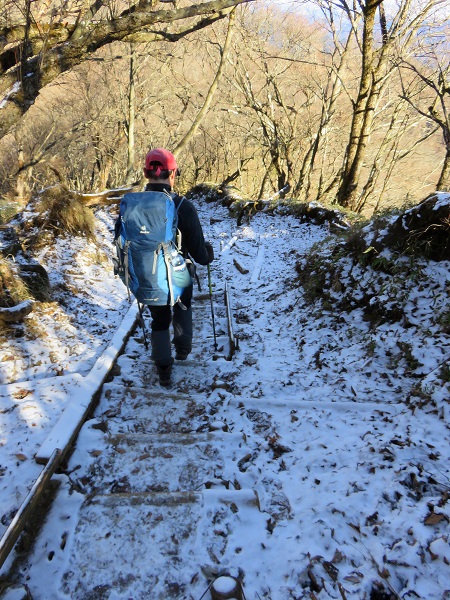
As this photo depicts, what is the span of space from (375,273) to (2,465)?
15.9 ft

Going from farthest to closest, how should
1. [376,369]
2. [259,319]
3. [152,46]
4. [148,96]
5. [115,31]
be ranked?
[148,96] → [152,46] → [259,319] → [115,31] → [376,369]

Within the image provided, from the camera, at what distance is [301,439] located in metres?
3.23

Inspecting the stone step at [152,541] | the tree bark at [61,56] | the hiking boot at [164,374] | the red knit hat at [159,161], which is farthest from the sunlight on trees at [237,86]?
the stone step at [152,541]

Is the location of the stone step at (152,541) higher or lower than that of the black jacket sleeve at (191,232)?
lower

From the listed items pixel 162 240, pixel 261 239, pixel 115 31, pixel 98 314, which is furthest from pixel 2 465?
pixel 261 239

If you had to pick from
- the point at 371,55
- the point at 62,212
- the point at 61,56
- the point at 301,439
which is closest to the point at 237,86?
the point at 371,55

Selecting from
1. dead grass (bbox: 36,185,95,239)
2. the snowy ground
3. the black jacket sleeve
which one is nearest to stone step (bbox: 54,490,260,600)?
the snowy ground

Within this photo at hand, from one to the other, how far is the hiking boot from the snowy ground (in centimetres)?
14

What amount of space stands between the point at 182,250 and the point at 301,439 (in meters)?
2.31

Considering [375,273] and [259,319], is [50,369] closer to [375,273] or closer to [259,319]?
[259,319]

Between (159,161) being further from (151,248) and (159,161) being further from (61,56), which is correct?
(61,56)

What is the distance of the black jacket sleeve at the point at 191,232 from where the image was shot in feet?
11.8

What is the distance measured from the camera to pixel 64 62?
17.0ft

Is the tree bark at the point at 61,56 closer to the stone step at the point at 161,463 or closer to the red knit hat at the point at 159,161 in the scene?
the red knit hat at the point at 159,161
